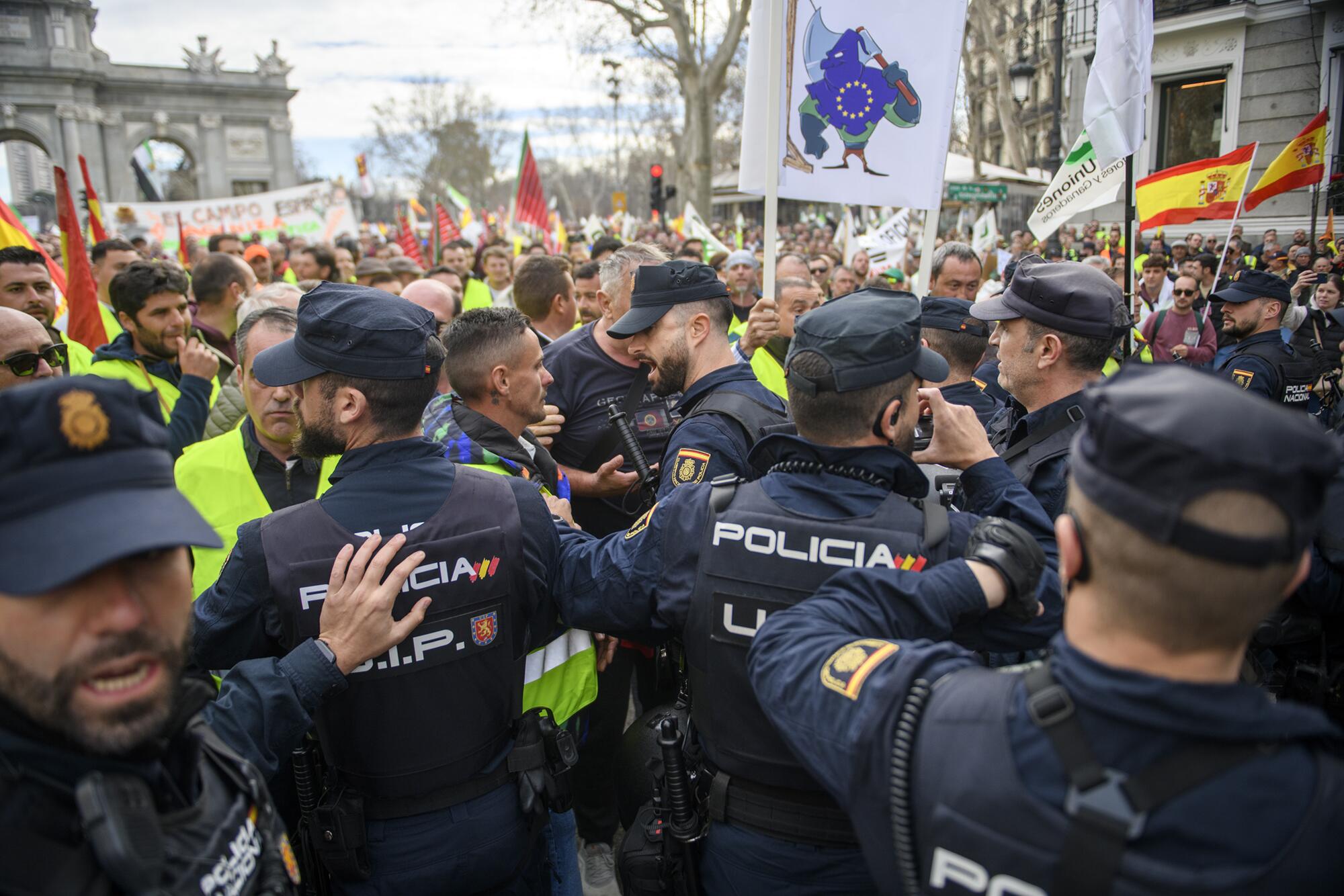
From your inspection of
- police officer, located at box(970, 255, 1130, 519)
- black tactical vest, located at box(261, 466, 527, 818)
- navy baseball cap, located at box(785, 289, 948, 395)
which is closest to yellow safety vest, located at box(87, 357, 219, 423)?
black tactical vest, located at box(261, 466, 527, 818)

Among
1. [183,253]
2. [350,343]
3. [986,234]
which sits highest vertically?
[986,234]

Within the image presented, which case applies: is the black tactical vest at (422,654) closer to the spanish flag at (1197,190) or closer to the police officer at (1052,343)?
the police officer at (1052,343)

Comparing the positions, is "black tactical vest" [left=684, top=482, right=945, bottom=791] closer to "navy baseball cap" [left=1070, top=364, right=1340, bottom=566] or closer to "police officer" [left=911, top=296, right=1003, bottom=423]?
"navy baseball cap" [left=1070, top=364, right=1340, bottom=566]

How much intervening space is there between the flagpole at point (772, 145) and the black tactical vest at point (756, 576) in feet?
5.95

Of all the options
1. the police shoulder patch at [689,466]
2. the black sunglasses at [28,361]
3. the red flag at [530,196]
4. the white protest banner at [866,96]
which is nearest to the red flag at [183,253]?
the red flag at [530,196]

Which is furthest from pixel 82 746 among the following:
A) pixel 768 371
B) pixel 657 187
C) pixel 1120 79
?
pixel 657 187

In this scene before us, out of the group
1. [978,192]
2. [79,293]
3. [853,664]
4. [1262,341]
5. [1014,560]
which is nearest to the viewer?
[853,664]

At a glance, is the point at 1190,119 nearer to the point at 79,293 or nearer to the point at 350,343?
the point at 79,293

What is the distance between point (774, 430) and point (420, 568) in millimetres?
1135

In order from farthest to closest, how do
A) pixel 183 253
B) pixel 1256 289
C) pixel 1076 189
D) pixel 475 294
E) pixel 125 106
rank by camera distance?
pixel 125 106
pixel 183 253
pixel 475 294
pixel 1256 289
pixel 1076 189

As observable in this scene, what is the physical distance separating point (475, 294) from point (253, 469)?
6.00m

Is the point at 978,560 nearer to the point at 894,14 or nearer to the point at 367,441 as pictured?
the point at 367,441

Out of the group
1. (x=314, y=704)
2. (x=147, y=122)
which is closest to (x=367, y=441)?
(x=314, y=704)

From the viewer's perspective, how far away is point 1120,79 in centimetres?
456
